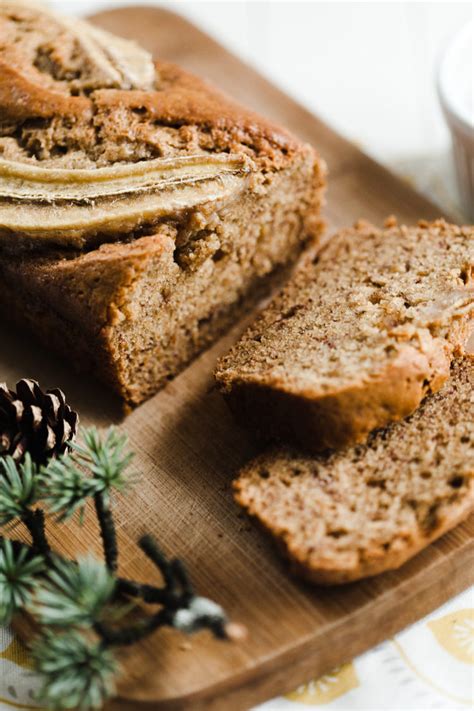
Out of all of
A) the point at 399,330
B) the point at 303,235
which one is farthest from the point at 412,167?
the point at 399,330

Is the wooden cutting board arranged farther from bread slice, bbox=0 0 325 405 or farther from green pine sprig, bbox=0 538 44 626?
green pine sprig, bbox=0 538 44 626

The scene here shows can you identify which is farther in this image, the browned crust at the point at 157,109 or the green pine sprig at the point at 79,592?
the browned crust at the point at 157,109

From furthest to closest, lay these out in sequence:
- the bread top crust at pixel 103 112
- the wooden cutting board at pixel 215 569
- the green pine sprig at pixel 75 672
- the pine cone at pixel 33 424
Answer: the bread top crust at pixel 103 112
the pine cone at pixel 33 424
the wooden cutting board at pixel 215 569
the green pine sprig at pixel 75 672

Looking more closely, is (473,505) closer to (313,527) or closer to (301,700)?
(313,527)

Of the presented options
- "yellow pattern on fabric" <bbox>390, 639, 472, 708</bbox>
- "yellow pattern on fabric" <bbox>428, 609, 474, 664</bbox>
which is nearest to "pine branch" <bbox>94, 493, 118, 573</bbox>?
"yellow pattern on fabric" <bbox>390, 639, 472, 708</bbox>

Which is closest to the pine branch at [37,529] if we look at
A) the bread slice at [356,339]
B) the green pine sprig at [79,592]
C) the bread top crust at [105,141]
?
the green pine sprig at [79,592]

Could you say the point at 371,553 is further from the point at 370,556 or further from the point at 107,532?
the point at 107,532

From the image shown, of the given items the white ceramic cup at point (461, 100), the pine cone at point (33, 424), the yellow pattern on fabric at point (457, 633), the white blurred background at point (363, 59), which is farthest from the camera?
the white blurred background at point (363, 59)

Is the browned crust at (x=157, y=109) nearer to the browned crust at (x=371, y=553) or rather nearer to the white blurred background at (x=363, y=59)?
the white blurred background at (x=363, y=59)
